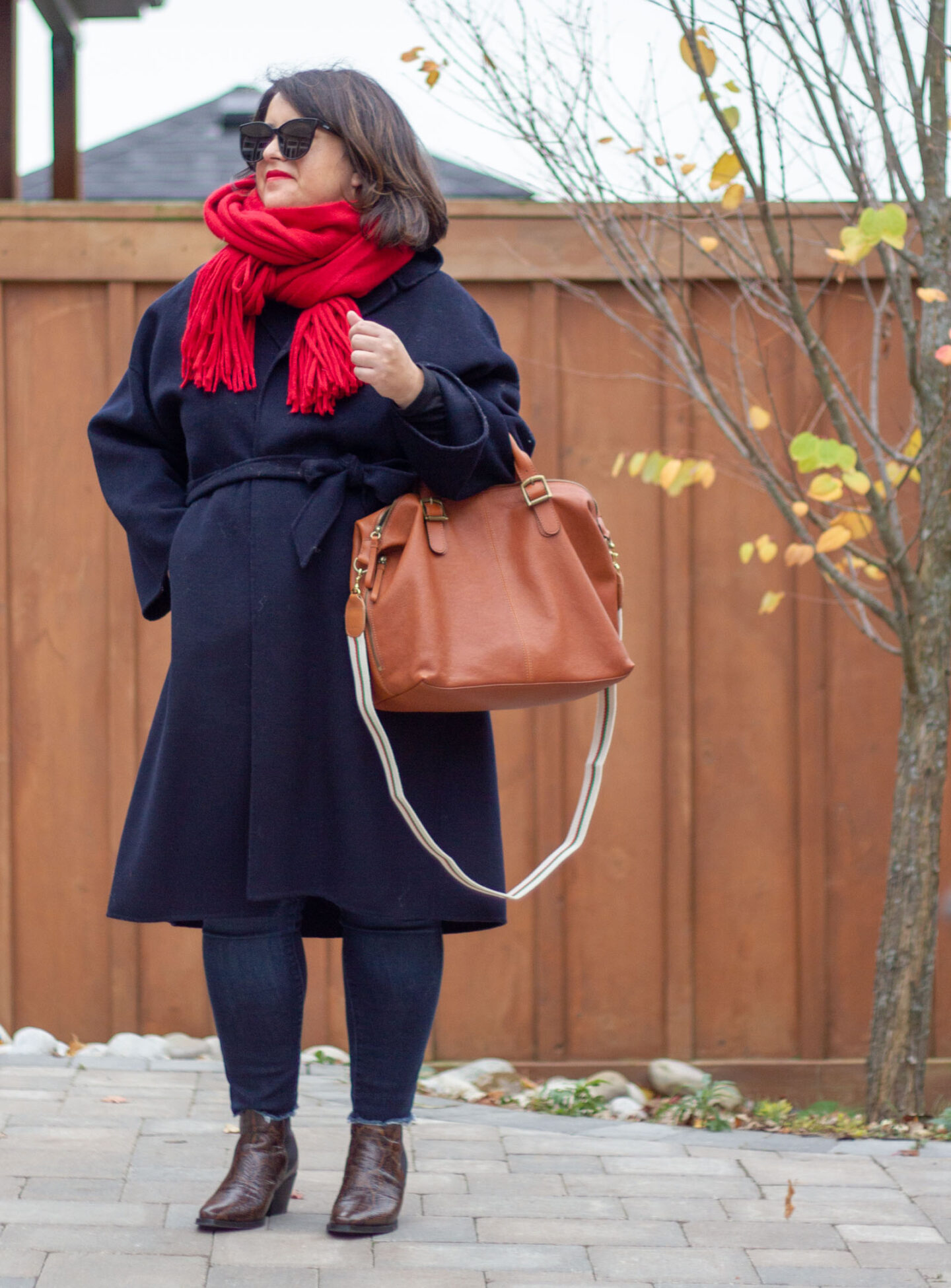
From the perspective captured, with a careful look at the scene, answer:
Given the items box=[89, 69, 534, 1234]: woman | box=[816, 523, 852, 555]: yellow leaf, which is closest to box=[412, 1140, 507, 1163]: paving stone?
box=[89, 69, 534, 1234]: woman

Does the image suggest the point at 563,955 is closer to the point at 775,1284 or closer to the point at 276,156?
the point at 775,1284

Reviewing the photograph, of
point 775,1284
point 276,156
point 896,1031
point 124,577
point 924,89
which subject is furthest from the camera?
point 124,577

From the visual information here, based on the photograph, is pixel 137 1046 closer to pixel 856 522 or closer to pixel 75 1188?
pixel 75 1188

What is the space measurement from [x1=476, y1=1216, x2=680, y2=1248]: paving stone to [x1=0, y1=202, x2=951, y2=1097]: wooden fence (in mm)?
1479

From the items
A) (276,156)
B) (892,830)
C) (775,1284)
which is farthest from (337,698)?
(892,830)

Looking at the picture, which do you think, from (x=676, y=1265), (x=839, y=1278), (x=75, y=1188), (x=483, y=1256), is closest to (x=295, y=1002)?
(x=483, y=1256)

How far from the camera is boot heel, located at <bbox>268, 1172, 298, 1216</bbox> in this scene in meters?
2.08

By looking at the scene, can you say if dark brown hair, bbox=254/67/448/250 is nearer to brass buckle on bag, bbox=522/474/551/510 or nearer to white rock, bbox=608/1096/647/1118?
brass buckle on bag, bbox=522/474/551/510

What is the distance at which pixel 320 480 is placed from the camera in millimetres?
2008

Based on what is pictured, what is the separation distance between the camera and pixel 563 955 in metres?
3.62

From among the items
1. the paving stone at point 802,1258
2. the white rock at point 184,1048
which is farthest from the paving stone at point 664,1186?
the white rock at point 184,1048

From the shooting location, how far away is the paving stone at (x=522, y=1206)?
7.13ft

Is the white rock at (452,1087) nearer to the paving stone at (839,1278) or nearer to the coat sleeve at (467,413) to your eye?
the paving stone at (839,1278)

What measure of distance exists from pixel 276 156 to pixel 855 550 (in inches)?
62.2
